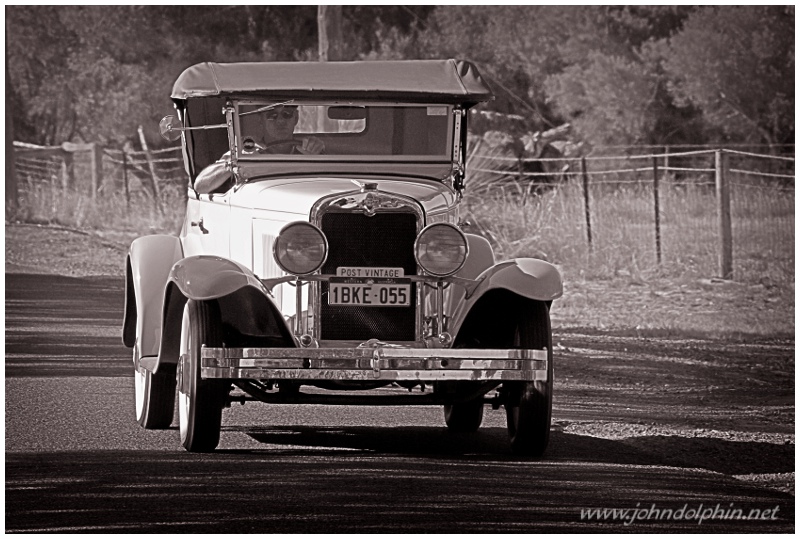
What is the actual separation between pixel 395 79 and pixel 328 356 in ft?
7.38

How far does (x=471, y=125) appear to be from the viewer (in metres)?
26.6

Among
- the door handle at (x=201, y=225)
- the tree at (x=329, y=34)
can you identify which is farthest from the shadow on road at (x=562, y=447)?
the tree at (x=329, y=34)

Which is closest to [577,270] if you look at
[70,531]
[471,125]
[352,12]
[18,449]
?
[471,125]

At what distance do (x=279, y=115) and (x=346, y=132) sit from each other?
42cm

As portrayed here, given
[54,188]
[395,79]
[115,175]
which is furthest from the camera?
[115,175]

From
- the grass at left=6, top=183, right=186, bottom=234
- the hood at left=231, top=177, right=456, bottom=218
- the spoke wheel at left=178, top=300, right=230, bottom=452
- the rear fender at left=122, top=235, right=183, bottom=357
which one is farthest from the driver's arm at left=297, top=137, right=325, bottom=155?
the grass at left=6, top=183, right=186, bottom=234

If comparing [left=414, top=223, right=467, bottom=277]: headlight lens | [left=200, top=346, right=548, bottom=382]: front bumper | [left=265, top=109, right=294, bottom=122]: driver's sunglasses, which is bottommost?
[left=200, top=346, right=548, bottom=382]: front bumper

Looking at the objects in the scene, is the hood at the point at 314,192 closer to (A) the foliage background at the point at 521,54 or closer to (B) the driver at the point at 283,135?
(B) the driver at the point at 283,135

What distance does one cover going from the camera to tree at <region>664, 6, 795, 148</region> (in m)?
25.2

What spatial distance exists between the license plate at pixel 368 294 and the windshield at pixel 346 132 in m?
1.29

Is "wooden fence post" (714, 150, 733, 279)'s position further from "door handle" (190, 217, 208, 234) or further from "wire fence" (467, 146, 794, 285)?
"door handle" (190, 217, 208, 234)

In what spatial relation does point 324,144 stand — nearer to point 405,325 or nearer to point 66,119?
point 405,325

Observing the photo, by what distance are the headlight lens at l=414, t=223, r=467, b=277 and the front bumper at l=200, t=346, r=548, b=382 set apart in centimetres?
60

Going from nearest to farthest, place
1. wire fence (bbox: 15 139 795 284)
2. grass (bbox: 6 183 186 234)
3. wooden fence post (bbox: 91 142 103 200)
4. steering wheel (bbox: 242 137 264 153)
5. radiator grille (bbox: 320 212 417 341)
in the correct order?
radiator grille (bbox: 320 212 417 341) < steering wheel (bbox: 242 137 264 153) < wire fence (bbox: 15 139 795 284) < grass (bbox: 6 183 186 234) < wooden fence post (bbox: 91 142 103 200)
